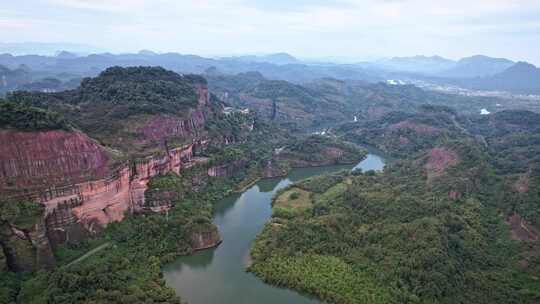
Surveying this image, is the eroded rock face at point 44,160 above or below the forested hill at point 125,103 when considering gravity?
below

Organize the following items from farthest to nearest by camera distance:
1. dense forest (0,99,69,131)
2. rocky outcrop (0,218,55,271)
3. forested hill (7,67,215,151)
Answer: forested hill (7,67,215,151) → dense forest (0,99,69,131) → rocky outcrop (0,218,55,271)

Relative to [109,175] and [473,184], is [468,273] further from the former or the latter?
[109,175]

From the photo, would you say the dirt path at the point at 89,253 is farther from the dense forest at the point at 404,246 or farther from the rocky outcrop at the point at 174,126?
the rocky outcrop at the point at 174,126

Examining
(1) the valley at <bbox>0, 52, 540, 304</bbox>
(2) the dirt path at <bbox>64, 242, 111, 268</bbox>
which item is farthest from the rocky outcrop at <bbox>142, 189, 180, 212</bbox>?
(2) the dirt path at <bbox>64, 242, 111, 268</bbox>

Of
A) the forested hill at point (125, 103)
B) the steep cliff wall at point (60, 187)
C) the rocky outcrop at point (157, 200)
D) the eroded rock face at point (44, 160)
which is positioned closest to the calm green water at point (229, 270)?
the steep cliff wall at point (60, 187)

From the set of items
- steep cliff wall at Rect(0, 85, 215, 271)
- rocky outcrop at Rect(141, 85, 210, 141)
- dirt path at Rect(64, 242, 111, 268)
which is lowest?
dirt path at Rect(64, 242, 111, 268)

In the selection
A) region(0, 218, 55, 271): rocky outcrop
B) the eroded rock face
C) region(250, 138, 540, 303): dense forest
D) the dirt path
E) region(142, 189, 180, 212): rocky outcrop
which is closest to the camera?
region(0, 218, 55, 271): rocky outcrop

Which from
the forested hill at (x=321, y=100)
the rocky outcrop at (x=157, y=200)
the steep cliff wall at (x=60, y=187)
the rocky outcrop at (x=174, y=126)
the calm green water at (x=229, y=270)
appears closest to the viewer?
the calm green water at (x=229, y=270)

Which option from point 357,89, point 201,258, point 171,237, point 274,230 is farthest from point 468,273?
point 357,89

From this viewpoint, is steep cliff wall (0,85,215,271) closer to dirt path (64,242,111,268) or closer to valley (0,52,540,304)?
valley (0,52,540,304)
